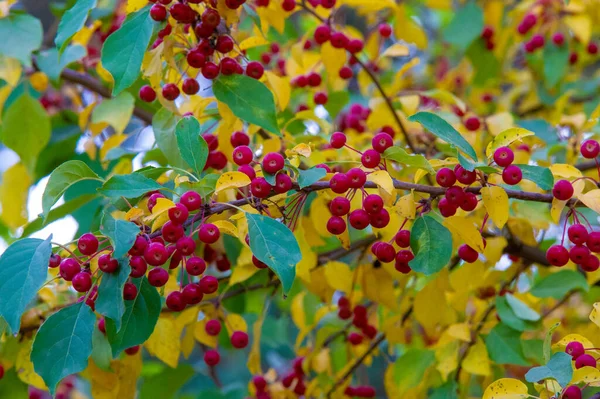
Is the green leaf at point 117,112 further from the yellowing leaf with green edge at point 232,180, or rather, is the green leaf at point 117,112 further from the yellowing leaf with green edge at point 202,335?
the yellowing leaf with green edge at point 232,180

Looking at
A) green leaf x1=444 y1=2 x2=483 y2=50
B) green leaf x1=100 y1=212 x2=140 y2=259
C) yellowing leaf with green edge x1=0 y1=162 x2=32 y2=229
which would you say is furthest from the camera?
green leaf x1=444 y1=2 x2=483 y2=50

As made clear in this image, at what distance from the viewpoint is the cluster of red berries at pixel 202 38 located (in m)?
→ 1.25

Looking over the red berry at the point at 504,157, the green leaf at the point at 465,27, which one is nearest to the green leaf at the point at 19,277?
the red berry at the point at 504,157

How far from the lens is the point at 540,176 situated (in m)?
1.15

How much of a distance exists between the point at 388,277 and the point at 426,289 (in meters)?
0.10

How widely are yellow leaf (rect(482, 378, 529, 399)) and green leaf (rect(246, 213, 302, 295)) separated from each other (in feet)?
1.25

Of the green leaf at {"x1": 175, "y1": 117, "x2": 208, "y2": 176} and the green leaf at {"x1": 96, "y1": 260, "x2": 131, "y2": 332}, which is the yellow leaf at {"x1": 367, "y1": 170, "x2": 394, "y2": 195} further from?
the green leaf at {"x1": 96, "y1": 260, "x2": 131, "y2": 332}

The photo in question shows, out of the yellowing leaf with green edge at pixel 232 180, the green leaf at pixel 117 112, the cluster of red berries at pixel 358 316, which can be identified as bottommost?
the cluster of red berries at pixel 358 316

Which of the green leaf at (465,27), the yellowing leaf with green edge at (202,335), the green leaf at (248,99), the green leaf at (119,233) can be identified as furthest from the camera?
the green leaf at (465,27)

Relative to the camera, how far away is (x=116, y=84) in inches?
47.5

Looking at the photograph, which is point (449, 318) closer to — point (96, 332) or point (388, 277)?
point (388, 277)

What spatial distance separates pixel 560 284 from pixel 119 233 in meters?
1.10

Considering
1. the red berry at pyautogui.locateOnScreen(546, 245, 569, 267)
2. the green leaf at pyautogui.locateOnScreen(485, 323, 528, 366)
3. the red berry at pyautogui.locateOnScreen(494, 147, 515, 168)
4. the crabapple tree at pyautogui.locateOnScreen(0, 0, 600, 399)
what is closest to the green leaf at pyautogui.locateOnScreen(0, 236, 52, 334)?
the crabapple tree at pyautogui.locateOnScreen(0, 0, 600, 399)

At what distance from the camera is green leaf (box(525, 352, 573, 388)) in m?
1.00
